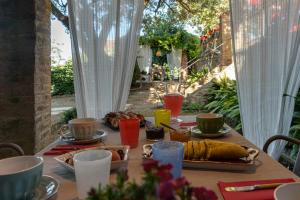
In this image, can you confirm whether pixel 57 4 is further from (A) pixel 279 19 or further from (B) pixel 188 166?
(B) pixel 188 166

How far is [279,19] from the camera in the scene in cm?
214

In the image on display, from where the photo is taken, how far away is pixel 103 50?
7.15 feet

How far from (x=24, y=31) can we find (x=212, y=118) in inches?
57.0

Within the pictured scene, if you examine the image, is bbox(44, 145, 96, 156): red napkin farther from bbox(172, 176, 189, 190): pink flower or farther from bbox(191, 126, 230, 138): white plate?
bbox(172, 176, 189, 190): pink flower

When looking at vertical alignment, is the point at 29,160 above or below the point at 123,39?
below

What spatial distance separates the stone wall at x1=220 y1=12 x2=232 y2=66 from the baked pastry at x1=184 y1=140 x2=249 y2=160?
4611mm

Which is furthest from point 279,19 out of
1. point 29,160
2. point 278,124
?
point 29,160

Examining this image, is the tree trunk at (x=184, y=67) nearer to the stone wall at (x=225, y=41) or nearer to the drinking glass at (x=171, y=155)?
the stone wall at (x=225, y=41)

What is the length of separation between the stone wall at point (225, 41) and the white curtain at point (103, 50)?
3.47m

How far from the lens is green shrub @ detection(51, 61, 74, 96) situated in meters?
5.77

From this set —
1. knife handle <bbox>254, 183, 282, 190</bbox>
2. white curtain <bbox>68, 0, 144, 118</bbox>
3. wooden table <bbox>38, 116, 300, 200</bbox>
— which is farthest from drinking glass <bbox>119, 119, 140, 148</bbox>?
white curtain <bbox>68, 0, 144, 118</bbox>

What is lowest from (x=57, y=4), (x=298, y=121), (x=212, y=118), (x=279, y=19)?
(x=298, y=121)

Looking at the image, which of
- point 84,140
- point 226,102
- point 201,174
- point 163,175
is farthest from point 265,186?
point 226,102

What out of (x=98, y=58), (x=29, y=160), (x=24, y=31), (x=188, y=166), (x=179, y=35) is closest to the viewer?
(x=29, y=160)
